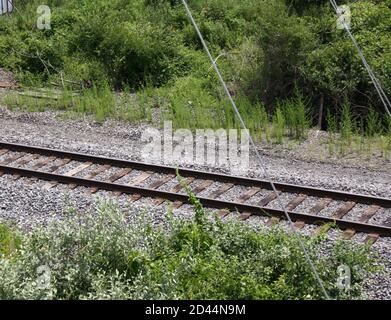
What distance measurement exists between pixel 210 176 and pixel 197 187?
1.38ft

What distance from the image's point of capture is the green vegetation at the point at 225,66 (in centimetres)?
1518

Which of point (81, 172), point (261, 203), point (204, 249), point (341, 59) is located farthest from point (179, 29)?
point (204, 249)

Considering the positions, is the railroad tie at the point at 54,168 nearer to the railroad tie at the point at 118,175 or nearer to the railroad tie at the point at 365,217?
the railroad tie at the point at 118,175

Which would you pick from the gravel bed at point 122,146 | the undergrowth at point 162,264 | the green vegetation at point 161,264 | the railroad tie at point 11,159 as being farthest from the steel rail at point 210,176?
the undergrowth at point 162,264

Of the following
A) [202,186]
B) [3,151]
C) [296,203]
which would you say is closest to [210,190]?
[202,186]

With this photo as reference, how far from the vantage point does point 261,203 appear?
38.6 ft

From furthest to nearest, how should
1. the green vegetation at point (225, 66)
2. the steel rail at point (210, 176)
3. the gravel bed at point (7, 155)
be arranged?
the green vegetation at point (225, 66) < the gravel bed at point (7, 155) < the steel rail at point (210, 176)

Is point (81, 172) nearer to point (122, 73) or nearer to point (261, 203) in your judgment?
point (261, 203)

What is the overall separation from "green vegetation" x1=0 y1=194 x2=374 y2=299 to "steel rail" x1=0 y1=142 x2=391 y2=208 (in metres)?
2.45

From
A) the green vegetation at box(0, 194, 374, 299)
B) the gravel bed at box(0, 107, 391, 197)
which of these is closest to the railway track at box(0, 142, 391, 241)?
the gravel bed at box(0, 107, 391, 197)

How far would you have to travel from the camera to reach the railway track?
37.0 feet

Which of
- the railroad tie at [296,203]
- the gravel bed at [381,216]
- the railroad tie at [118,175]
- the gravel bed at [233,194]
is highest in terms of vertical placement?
the railroad tie at [118,175]

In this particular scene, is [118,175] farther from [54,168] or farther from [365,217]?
[365,217]

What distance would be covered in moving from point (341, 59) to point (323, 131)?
4.98 ft
